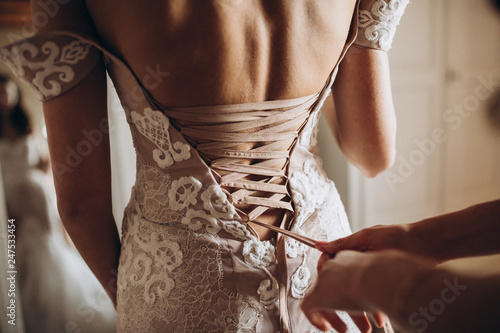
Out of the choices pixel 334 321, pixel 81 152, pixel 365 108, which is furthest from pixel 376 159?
pixel 81 152

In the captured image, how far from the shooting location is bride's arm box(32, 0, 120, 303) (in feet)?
1.79

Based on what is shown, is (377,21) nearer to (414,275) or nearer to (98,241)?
Answer: (414,275)

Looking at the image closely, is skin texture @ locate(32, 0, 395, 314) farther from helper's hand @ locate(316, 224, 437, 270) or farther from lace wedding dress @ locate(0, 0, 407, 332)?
helper's hand @ locate(316, 224, 437, 270)

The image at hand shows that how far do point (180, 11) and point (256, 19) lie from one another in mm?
111

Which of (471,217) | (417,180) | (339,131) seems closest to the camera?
(471,217)

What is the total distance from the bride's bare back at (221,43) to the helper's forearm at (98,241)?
27cm

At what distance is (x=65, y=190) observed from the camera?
60 centimetres

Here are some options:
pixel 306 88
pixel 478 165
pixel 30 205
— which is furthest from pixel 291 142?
pixel 478 165

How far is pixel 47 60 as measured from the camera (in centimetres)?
54

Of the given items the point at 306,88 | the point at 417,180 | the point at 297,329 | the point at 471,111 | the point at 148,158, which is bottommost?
the point at 297,329

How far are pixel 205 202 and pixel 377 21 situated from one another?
0.47 m

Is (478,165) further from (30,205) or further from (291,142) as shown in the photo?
(30,205)

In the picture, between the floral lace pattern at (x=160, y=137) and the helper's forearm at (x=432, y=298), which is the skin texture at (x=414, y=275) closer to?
the helper's forearm at (x=432, y=298)

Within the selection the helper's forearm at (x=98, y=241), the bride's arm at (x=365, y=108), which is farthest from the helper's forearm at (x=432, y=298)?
the helper's forearm at (x=98, y=241)
